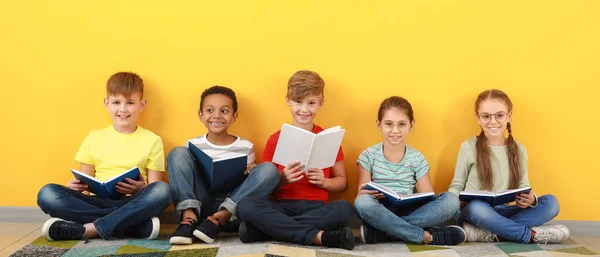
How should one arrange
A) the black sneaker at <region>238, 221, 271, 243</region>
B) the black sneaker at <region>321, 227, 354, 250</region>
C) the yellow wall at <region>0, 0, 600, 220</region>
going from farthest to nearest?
the yellow wall at <region>0, 0, 600, 220</region>, the black sneaker at <region>238, 221, 271, 243</region>, the black sneaker at <region>321, 227, 354, 250</region>

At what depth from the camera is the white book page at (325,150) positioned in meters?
2.76

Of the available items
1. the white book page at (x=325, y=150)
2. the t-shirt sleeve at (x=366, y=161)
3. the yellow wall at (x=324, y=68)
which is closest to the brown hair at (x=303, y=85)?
the yellow wall at (x=324, y=68)

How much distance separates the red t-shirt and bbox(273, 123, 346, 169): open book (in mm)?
169

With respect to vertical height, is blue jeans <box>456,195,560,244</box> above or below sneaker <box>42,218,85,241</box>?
above

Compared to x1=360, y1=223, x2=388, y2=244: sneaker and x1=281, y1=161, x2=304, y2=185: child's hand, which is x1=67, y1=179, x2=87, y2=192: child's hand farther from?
x1=360, y1=223, x2=388, y2=244: sneaker

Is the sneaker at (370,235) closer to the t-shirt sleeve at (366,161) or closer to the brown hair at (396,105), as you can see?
the t-shirt sleeve at (366,161)

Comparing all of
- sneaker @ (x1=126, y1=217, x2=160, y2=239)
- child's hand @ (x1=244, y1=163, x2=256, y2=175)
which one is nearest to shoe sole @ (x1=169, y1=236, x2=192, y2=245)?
sneaker @ (x1=126, y1=217, x2=160, y2=239)

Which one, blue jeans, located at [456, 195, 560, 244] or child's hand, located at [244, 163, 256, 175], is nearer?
blue jeans, located at [456, 195, 560, 244]

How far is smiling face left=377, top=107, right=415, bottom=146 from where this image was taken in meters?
2.96

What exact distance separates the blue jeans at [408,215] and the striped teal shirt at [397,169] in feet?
0.57

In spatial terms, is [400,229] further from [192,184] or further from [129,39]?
[129,39]

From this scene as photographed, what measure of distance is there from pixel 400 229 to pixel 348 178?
1.82 feet

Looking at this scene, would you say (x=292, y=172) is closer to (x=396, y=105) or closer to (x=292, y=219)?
(x=292, y=219)

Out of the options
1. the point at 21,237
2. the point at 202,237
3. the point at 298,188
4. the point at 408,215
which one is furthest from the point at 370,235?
the point at 21,237
